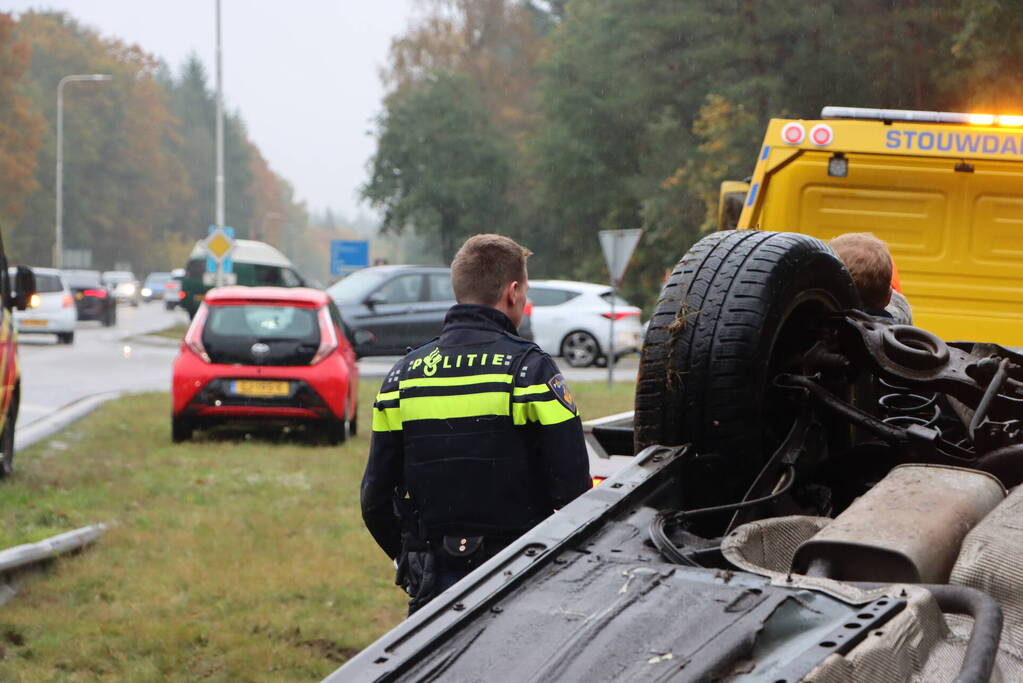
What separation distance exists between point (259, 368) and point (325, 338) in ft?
2.16

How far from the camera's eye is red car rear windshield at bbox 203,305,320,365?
12648 mm

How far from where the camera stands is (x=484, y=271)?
12.0ft

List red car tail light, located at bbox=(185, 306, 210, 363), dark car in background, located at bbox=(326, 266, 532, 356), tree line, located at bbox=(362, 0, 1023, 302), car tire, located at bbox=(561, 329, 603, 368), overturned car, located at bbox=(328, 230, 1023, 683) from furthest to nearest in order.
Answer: car tire, located at bbox=(561, 329, 603, 368)
tree line, located at bbox=(362, 0, 1023, 302)
dark car in background, located at bbox=(326, 266, 532, 356)
red car tail light, located at bbox=(185, 306, 210, 363)
overturned car, located at bbox=(328, 230, 1023, 683)

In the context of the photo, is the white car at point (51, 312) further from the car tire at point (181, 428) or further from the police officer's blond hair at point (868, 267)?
the police officer's blond hair at point (868, 267)

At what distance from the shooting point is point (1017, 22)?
16156 millimetres

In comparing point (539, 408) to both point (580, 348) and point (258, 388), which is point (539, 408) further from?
point (580, 348)

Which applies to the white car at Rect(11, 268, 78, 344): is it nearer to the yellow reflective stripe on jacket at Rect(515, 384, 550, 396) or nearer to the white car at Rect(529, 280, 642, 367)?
the white car at Rect(529, 280, 642, 367)

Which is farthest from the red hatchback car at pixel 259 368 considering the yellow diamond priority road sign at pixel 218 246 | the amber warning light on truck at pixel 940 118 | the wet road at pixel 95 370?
the yellow diamond priority road sign at pixel 218 246

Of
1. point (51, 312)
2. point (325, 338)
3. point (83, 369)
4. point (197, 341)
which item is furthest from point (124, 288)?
point (325, 338)

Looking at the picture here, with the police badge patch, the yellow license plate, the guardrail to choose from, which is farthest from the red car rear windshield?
the police badge patch

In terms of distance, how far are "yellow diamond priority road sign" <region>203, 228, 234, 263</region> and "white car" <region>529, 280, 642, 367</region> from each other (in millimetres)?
5702

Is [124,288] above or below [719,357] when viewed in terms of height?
below

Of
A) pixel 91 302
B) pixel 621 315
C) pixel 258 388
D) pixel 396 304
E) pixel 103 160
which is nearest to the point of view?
pixel 258 388

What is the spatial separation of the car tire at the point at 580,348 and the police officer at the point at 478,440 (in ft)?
75.2
